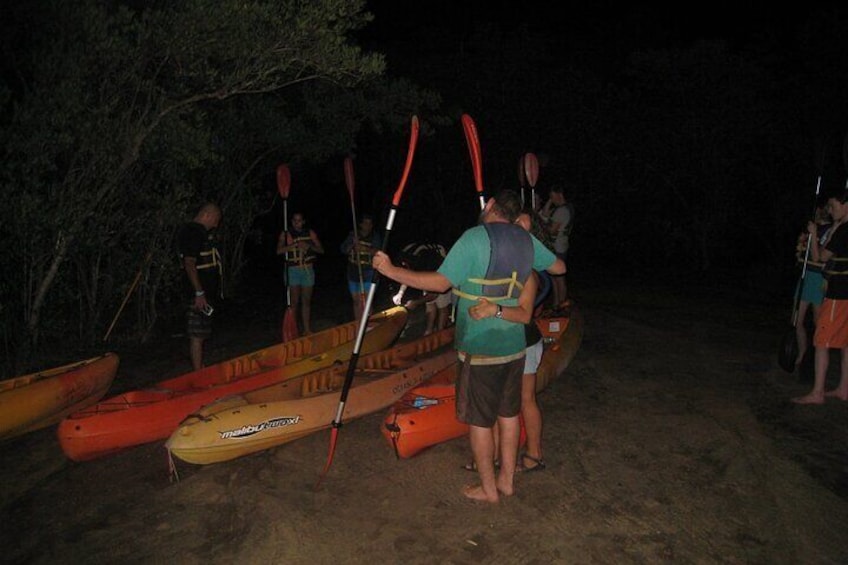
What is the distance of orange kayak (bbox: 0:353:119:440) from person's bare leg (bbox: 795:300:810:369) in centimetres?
679

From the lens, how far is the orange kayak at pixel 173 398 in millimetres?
4512

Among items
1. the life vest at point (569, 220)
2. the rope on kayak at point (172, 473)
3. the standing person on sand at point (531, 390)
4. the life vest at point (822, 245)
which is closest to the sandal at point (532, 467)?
the standing person on sand at point (531, 390)

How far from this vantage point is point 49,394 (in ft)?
16.9

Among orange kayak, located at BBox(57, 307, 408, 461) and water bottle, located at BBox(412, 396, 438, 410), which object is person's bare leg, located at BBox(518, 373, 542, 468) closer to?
water bottle, located at BBox(412, 396, 438, 410)

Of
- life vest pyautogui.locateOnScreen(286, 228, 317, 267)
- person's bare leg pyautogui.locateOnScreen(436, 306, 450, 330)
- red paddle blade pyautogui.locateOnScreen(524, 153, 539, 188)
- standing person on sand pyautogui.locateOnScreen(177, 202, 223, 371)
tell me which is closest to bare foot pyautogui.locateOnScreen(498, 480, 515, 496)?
standing person on sand pyautogui.locateOnScreen(177, 202, 223, 371)

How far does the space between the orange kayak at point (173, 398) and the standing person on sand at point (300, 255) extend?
138 cm

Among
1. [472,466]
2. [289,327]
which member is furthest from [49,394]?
[472,466]

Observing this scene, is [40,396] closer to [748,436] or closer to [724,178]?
[748,436]

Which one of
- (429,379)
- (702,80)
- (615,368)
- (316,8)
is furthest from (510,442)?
(702,80)

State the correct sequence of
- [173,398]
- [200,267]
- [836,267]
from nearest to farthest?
[173,398] < [836,267] < [200,267]

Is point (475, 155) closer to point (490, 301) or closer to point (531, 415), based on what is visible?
point (490, 301)

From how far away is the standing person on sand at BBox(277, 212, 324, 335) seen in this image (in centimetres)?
786

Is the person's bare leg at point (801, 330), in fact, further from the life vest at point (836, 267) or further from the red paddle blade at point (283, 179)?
the red paddle blade at point (283, 179)

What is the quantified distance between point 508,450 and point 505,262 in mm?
1247
